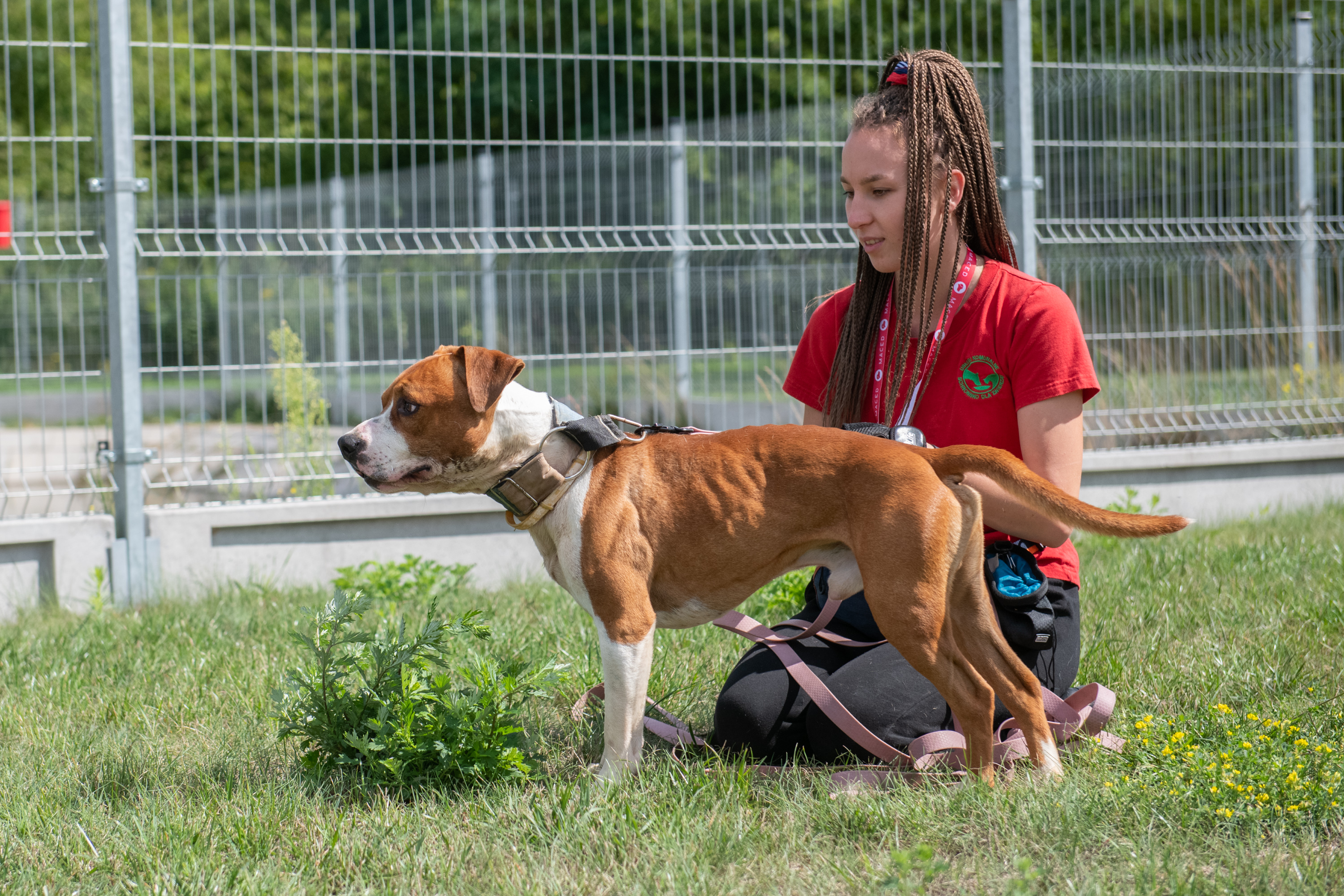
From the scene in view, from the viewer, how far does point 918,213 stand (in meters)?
3.34

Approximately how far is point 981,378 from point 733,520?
0.91 metres

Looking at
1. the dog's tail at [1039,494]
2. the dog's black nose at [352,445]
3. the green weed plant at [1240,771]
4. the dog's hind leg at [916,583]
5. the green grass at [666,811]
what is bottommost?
the green grass at [666,811]

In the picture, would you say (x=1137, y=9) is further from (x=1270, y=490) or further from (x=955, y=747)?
(x=955, y=747)

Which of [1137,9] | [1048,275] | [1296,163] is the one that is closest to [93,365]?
[1048,275]

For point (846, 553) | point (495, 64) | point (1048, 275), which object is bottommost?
point (846, 553)

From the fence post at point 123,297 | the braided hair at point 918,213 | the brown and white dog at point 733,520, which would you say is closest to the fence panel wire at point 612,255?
the fence post at point 123,297

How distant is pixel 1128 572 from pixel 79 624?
468 cm

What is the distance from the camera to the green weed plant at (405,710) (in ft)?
10.3

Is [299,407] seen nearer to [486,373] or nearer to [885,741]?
[486,373]

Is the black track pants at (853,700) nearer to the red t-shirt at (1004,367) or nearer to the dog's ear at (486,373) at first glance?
the red t-shirt at (1004,367)

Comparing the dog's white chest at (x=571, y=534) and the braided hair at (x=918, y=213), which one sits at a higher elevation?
the braided hair at (x=918, y=213)

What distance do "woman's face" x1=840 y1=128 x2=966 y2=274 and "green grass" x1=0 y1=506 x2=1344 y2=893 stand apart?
1.50 m

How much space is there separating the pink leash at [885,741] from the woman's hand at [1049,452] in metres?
0.44

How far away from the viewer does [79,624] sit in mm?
5207
